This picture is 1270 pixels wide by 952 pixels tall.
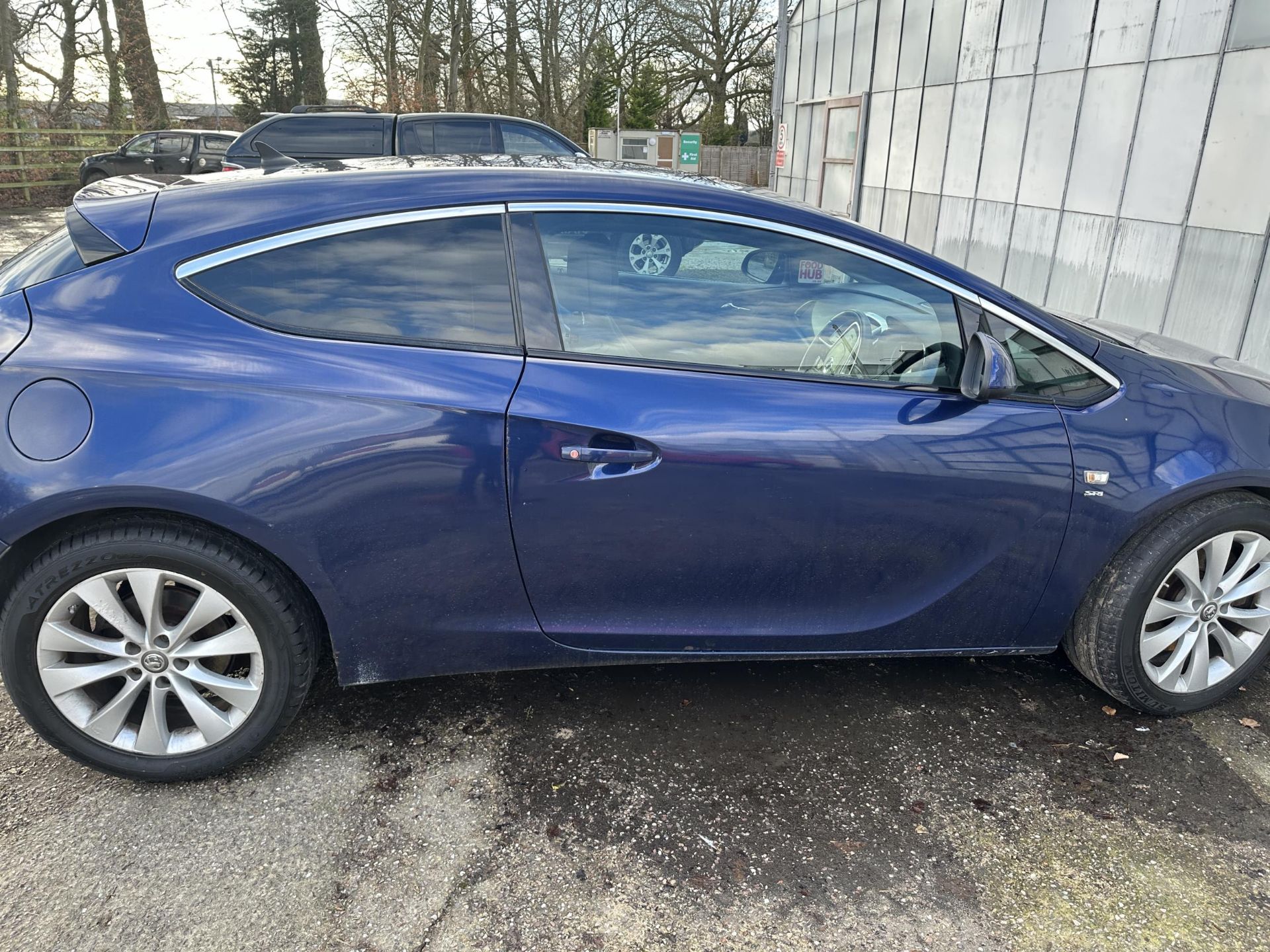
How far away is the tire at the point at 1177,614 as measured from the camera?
267 centimetres

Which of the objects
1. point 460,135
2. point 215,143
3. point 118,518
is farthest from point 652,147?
point 118,518

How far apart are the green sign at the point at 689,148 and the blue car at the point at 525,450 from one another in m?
24.9

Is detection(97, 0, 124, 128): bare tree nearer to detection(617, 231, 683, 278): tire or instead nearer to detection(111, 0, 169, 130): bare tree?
detection(111, 0, 169, 130): bare tree

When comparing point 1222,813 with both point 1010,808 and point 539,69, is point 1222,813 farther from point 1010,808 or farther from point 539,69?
point 539,69

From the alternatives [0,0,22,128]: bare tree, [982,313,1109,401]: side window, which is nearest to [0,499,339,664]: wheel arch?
[982,313,1109,401]: side window

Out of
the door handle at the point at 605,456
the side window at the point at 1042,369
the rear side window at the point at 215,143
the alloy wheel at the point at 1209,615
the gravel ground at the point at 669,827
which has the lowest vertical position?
the gravel ground at the point at 669,827

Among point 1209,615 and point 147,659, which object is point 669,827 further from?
point 1209,615

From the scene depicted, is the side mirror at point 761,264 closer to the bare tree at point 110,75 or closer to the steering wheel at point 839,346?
the steering wheel at point 839,346

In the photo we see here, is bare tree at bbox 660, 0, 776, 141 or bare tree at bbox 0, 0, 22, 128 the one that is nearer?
bare tree at bbox 0, 0, 22, 128

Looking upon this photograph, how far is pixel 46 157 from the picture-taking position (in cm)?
2261

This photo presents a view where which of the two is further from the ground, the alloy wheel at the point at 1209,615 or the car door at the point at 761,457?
the car door at the point at 761,457

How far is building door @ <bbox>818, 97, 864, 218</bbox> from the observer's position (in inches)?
579

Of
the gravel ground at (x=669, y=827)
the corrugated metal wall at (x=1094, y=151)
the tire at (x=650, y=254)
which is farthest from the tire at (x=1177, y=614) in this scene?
the corrugated metal wall at (x=1094, y=151)

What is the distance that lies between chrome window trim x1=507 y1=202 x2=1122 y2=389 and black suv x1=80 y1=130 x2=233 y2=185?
19153 mm
